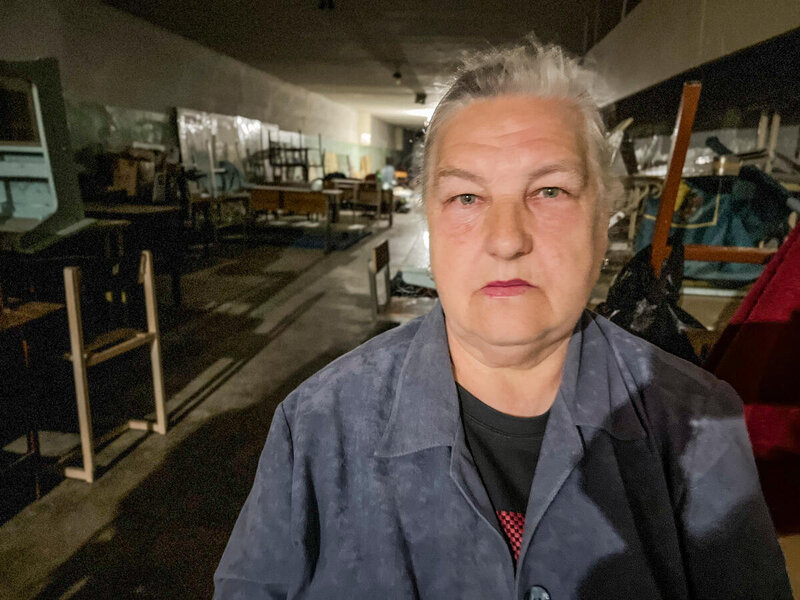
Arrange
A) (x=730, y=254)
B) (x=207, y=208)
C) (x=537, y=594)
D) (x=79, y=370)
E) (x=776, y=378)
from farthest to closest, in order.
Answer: (x=207, y=208) → (x=79, y=370) → (x=730, y=254) → (x=776, y=378) → (x=537, y=594)

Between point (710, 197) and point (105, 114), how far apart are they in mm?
7677

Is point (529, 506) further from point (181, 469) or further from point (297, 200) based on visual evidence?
point (297, 200)

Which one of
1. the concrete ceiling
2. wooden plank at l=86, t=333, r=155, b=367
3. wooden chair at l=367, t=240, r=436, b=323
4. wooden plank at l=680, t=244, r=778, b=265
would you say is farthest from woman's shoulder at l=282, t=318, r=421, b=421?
the concrete ceiling

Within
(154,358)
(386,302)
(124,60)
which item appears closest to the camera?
(154,358)

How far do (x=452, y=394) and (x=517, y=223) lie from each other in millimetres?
359

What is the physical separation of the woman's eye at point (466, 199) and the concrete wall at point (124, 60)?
6.66m

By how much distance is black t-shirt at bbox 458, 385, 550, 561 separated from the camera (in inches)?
35.3

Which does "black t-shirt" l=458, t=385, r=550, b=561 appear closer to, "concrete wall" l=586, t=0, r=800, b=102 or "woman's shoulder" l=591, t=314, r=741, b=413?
"woman's shoulder" l=591, t=314, r=741, b=413

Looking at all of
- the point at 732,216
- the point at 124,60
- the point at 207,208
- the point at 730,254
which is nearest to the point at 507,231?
the point at 730,254

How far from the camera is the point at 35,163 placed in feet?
13.3

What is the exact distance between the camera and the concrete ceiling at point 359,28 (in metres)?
6.62

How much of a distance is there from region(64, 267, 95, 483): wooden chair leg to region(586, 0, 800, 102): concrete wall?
246cm

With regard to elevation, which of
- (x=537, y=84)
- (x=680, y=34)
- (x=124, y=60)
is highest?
(x=124, y=60)

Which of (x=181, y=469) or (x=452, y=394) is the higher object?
(x=452, y=394)
